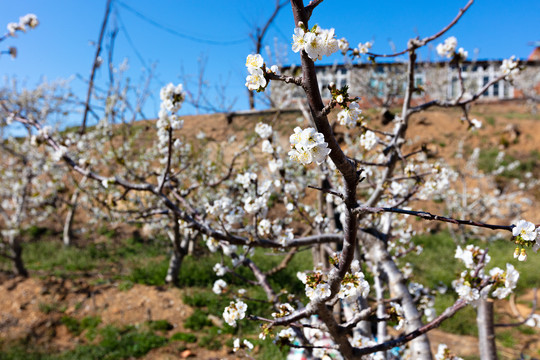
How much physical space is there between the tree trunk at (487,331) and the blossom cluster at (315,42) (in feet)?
7.94

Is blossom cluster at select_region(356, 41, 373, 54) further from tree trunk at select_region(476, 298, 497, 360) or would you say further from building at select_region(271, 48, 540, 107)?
building at select_region(271, 48, 540, 107)

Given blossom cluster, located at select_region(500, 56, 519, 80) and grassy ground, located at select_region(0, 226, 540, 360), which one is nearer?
blossom cluster, located at select_region(500, 56, 519, 80)

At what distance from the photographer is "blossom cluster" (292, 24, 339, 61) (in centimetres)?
86

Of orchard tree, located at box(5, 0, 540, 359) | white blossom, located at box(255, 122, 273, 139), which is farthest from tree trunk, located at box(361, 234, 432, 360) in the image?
white blossom, located at box(255, 122, 273, 139)

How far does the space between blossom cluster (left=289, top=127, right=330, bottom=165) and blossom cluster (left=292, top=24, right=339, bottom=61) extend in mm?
193

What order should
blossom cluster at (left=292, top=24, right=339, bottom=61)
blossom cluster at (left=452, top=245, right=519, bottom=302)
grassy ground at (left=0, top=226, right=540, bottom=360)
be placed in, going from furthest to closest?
1. grassy ground at (left=0, top=226, right=540, bottom=360)
2. blossom cluster at (left=452, top=245, right=519, bottom=302)
3. blossom cluster at (left=292, top=24, right=339, bottom=61)

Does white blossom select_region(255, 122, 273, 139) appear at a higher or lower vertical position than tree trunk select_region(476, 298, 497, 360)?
higher

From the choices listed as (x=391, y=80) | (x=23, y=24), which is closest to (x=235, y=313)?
(x=23, y=24)

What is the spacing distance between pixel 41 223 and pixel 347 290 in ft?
37.7

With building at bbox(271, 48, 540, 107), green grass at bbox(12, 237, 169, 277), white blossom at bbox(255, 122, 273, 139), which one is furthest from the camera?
building at bbox(271, 48, 540, 107)

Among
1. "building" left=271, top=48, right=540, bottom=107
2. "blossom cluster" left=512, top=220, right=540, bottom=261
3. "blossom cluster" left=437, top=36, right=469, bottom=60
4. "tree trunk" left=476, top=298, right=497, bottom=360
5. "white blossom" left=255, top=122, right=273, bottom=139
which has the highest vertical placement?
"building" left=271, top=48, right=540, bottom=107

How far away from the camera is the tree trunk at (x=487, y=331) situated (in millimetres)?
2463

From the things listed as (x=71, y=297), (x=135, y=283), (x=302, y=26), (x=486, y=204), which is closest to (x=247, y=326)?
(x=135, y=283)

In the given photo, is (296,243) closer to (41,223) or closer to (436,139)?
(41,223)
